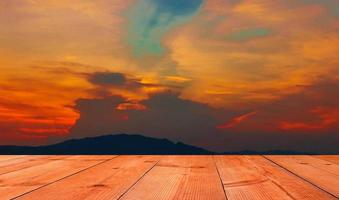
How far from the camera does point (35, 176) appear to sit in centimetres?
192

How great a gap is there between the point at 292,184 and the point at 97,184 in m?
0.61

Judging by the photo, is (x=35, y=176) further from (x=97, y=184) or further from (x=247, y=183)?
(x=247, y=183)

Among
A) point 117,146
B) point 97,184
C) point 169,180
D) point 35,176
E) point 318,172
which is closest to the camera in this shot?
point 97,184

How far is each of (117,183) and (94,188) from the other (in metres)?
0.12

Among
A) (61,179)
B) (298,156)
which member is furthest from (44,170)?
(298,156)

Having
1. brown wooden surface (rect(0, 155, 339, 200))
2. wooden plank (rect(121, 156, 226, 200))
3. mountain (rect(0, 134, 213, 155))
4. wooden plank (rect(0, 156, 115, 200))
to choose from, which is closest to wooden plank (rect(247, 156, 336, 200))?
brown wooden surface (rect(0, 155, 339, 200))

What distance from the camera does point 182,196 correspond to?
145 cm

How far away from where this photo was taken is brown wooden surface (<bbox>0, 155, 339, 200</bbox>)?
1.48m

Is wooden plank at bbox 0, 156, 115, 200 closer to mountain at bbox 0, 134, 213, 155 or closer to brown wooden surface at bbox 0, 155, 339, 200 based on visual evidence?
brown wooden surface at bbox 0, 155, 339, 200

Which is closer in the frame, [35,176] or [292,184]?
[292,184]

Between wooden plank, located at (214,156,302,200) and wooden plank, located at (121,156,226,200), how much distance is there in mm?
32

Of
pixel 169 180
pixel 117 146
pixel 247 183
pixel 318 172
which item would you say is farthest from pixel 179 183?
pixel 117 146

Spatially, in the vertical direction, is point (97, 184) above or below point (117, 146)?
below

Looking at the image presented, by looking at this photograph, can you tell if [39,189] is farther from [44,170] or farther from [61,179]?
[44,170]
